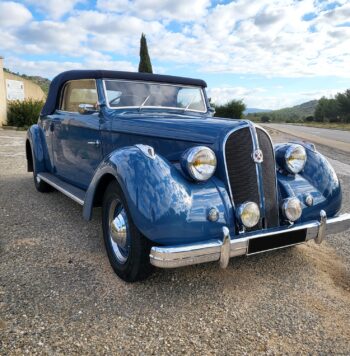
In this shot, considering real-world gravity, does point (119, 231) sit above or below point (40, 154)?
below

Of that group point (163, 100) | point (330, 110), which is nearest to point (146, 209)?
point (163, 100)

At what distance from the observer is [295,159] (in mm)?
2977

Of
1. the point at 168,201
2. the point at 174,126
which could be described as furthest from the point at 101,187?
the point at 168,201

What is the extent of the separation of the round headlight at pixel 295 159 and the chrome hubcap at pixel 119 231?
56.1 inches

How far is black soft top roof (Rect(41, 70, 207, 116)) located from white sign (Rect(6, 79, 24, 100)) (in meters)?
13.0

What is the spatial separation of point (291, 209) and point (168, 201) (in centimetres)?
100

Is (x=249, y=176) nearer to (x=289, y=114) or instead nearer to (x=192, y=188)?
(x=192, y=188)

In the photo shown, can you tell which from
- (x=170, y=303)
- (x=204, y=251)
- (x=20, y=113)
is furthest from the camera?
(x=20, y=113)

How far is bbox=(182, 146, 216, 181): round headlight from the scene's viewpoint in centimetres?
243

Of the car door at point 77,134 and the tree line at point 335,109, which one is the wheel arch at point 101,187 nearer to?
the car door at point 77,134

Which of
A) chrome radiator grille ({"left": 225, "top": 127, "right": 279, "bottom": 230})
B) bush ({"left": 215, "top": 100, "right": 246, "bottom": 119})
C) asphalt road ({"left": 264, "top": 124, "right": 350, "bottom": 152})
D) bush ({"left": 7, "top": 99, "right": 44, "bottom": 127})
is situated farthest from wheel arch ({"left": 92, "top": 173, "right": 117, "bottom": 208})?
bush ({"left": 215, "top": 100, "right": 246, "bottom": 119})

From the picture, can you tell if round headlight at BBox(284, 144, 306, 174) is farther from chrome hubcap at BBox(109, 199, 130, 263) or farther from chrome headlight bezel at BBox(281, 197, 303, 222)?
chrome hubcap at BBox(109, 199, 130, 263)

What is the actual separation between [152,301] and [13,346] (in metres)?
0.87

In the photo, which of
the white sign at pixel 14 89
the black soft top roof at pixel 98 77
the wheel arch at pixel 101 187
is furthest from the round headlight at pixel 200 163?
the white sign at pixel 14 89
